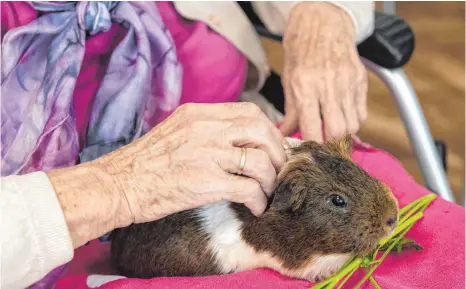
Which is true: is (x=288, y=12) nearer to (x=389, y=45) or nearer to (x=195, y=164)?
(x=389, y=45)

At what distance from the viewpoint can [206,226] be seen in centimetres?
94

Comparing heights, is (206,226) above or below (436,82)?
above

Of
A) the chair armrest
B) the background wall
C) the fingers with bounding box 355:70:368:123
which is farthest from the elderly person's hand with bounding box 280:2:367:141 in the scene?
the background wall

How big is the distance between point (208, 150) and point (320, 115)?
0.35 metres

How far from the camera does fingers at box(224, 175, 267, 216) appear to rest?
2.70 ft

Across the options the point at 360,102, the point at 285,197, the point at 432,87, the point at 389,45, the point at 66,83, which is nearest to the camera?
the point at 285,197

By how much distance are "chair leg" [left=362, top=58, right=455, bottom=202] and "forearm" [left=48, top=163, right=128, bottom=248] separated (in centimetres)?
75

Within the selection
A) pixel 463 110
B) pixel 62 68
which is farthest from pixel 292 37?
pixel 463 110

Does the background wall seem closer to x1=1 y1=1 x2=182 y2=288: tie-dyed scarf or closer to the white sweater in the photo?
x1=1 y1=1 x2=182 y2=288: tie-dyed scarf

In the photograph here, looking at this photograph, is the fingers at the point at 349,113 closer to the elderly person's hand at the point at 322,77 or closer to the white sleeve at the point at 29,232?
the elderly person's hand at the point at 322,77

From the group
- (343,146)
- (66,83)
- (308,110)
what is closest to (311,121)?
(308,110)

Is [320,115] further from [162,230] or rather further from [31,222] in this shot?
[31,222]

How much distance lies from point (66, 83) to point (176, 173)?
34 centimetres

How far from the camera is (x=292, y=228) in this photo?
0.90 metres
